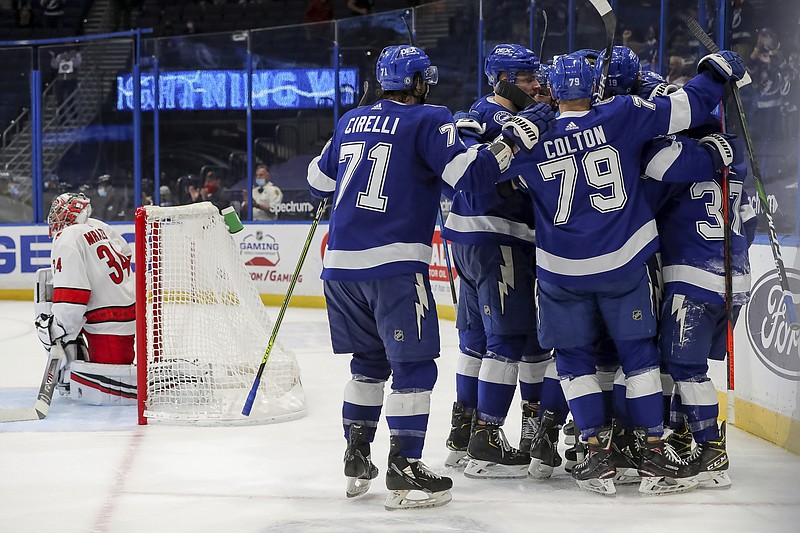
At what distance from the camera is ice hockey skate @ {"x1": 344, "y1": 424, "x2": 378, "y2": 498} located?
3059 mm

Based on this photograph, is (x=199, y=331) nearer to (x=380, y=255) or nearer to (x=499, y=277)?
(x=499, y=277)

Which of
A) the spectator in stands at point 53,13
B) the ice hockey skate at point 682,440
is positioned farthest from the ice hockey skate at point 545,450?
the spectator in stands at point 53,13

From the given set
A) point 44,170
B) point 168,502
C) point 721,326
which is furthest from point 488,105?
point 44,170

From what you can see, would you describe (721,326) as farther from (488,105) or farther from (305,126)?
(305,126)

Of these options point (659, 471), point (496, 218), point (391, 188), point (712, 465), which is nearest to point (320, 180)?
point (391, 188)

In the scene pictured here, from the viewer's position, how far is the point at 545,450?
3.30 m

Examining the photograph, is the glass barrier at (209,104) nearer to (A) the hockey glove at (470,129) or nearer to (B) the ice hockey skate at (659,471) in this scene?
(A) the hockey glove at (470,129)

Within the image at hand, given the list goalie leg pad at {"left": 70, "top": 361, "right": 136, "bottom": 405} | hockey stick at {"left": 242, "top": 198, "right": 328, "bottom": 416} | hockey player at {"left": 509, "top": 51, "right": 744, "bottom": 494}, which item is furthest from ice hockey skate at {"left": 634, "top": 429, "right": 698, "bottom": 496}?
goalie leg pad at {"left": 70, "top": 361, "right": 136, "bottom": 405}

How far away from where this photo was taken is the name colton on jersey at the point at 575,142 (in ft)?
9.97

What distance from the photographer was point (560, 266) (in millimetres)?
3096

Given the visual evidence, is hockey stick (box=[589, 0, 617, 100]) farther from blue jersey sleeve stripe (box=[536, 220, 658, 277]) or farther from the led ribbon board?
the led ribbon board

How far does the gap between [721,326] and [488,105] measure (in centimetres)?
104

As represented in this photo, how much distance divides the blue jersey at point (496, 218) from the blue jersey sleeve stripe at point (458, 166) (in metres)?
0.47

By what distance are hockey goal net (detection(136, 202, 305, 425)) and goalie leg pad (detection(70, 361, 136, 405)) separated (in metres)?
0.24
